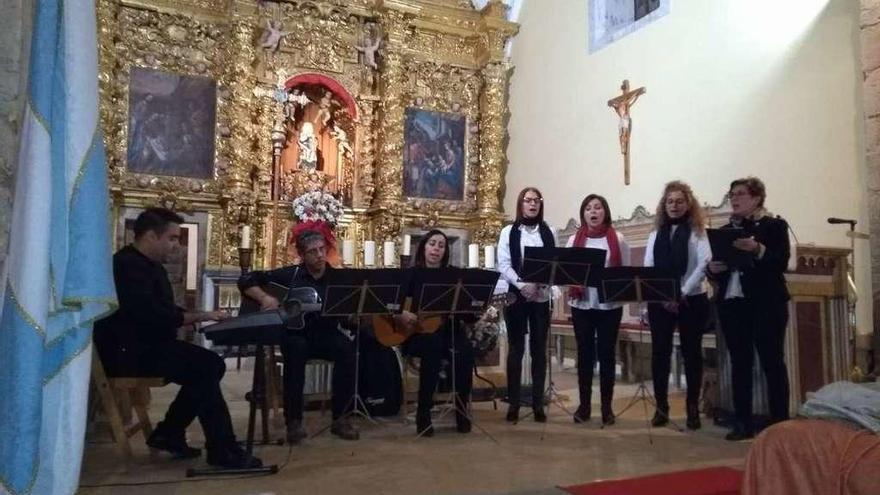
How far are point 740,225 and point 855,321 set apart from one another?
2589 mm

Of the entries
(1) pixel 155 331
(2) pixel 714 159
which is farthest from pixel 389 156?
(1) pixel 155 331

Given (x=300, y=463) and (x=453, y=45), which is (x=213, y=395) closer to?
(x=300, y=463)

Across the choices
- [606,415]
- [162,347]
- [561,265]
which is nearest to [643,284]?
[561,265]

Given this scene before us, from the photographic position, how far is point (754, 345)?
4.52 meters

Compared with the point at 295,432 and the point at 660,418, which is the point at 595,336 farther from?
the point at 295,432

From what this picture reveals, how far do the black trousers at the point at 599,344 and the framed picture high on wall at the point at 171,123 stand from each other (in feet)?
23.0

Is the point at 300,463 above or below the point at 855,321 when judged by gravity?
below

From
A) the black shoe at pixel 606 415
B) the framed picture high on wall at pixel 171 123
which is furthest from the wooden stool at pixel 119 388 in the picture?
the framed picture high on wall at pixel 171 123

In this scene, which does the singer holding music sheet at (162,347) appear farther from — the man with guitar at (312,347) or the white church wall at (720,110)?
the white church wall at (720,110)

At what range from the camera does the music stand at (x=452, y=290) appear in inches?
169

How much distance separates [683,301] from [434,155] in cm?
728

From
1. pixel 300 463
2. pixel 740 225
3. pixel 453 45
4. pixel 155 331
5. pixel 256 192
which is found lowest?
pixel 300 463

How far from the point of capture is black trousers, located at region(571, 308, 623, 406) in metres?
4.74

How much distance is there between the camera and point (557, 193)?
1027cm
